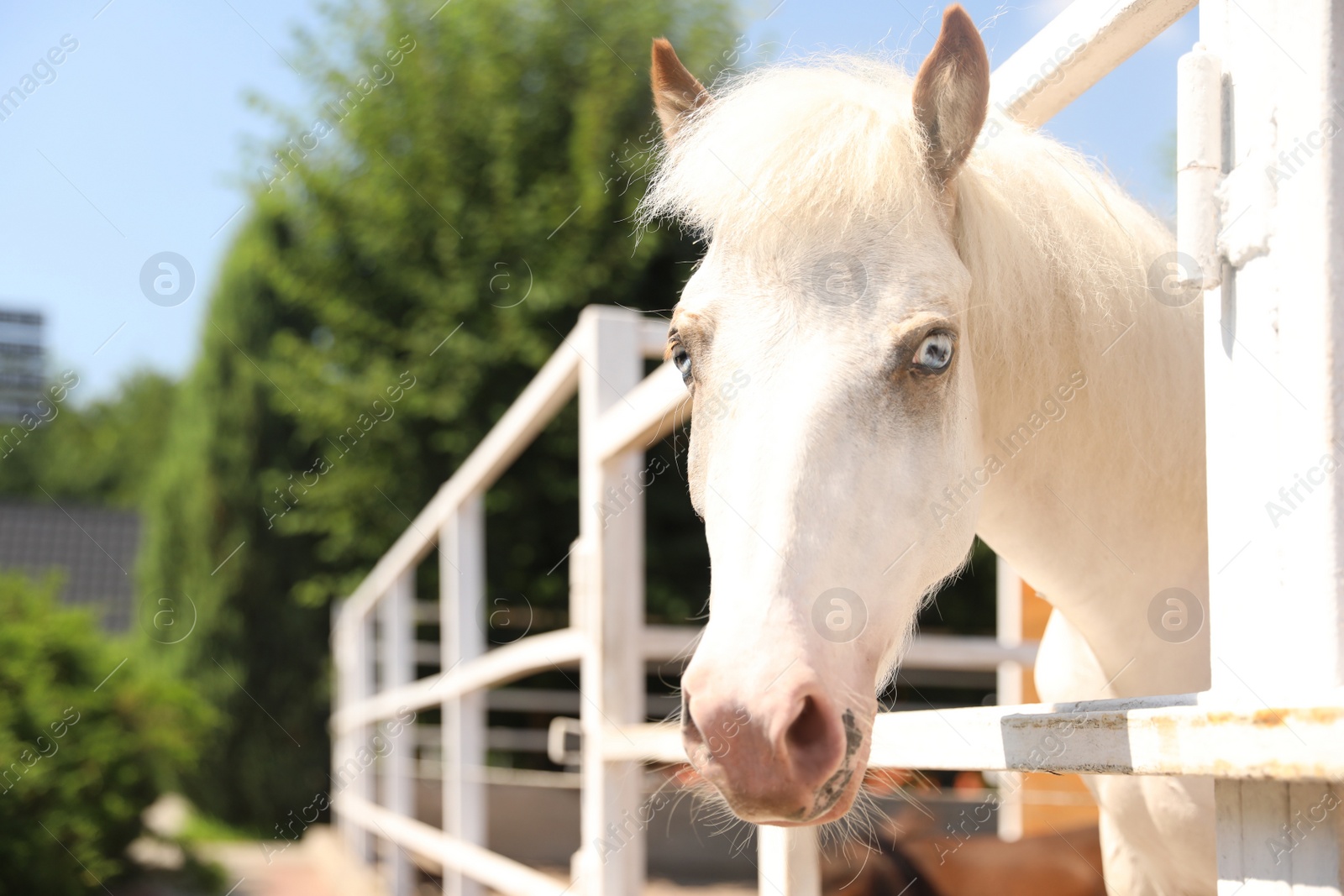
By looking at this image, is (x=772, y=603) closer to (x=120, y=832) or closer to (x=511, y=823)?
(x=120, y=832)

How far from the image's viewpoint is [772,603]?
0.99 m

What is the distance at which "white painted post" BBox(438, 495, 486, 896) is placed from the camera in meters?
3.48

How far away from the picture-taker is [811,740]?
959mm

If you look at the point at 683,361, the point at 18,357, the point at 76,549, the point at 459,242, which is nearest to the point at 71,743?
the point at 459,242

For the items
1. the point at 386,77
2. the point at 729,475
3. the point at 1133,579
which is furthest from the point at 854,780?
the point at 386,77

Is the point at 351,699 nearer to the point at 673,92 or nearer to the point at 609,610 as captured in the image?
the point at 609,610

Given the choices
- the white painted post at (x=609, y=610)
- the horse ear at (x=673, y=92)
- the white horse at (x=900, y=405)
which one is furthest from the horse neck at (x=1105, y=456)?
the white painted post at (x=609, y=610)

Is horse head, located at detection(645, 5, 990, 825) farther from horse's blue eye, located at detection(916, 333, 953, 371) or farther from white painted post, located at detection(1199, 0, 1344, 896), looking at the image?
white painted post, located at detection(1199, 0, 1344, 896)

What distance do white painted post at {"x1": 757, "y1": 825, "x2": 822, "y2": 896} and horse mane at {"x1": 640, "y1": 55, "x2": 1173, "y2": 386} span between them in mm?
774

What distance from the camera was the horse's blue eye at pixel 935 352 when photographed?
3.81 ft

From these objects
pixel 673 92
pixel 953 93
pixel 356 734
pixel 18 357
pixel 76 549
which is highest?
pixel 18 357

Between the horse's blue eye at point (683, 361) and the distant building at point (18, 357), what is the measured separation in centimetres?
2470

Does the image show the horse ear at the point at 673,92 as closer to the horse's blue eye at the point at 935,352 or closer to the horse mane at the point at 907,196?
the horse mane at the point at 907,196

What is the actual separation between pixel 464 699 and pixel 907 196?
2.67m
